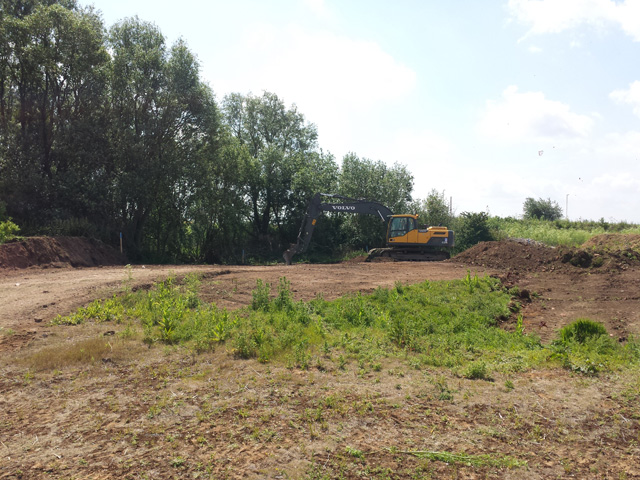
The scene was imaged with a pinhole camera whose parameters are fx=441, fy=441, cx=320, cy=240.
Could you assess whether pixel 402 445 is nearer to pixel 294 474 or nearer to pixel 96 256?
pixel 294 474

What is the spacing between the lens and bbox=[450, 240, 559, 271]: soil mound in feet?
59.6

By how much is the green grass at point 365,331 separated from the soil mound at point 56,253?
25.5 ft

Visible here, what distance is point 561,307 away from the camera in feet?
36.8

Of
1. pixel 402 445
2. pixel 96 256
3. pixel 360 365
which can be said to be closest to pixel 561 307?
pixel 360 365

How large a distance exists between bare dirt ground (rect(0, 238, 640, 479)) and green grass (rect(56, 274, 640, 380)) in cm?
35

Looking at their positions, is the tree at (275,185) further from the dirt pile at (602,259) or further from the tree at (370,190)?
the dirt pile at (602,259)

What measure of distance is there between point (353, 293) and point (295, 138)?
31.8 metres

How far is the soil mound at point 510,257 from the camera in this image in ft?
59.6

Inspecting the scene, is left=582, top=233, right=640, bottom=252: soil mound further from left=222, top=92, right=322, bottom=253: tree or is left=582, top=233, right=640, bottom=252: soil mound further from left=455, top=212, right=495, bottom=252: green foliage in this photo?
left=222, top=92, right=322, bottom=253: tree

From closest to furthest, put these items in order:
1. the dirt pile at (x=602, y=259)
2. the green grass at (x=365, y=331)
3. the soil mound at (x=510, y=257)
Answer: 1. the green grass at (x=365, y=331)
2. the dirt pile at (x=602, y=259)
3. the soil mound at (x=510, y=257)

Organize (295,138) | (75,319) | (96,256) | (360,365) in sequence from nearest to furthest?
(360,365)
(75,319)
(96,256)
(295,138)

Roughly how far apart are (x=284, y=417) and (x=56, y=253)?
16253 mm

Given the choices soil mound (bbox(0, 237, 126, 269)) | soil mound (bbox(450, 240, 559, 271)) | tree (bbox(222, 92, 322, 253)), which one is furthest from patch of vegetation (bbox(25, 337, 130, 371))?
tree (bbox(222, 92, 322, 253))

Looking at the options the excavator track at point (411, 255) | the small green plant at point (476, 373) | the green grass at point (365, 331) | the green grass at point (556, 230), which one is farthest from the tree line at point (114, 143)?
the small green plant at point (476, 373)
